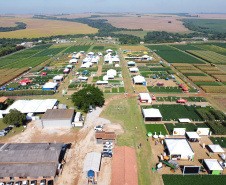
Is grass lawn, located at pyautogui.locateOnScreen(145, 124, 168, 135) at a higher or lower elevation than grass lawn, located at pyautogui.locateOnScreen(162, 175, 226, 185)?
higher

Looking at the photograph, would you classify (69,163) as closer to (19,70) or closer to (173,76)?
(173,76)

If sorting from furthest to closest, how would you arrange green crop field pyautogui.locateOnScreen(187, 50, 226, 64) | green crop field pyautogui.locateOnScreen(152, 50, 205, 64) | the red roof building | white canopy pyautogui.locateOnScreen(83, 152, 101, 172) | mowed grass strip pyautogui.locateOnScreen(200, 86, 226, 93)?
1. green crop field pyautogui.locateOnScreen(152, 50, 205, 64)
2. green crop field pyautogui.locateOnScreen(187, 50, 226, 64)
3. mowed grass strip pyautogui.locateOnScreen(200, 86, 226, 93)
4. white canopy pyautogui.locateOnScreen(83, 152, 101, 172)
5. the red roof building

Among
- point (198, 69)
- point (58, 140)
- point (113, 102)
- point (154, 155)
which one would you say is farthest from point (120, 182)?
point (198, 69)

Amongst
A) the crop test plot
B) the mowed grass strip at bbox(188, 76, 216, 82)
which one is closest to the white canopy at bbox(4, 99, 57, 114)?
the crop test plot

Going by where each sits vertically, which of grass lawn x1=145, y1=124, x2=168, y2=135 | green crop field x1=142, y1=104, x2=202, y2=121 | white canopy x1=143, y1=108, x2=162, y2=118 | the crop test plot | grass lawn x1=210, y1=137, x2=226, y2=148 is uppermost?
white canopy x1=143, y1=108, x2=162, y2=118

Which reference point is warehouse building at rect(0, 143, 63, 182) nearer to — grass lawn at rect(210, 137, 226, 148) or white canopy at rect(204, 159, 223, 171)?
white canopy at rect(204, 159, 223, 171)

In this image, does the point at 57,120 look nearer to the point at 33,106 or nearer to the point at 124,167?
the point at 33,106

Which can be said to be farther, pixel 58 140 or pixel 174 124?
pixel 174 124

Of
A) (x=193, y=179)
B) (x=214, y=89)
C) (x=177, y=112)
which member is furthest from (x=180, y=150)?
(x=214, y=89)
